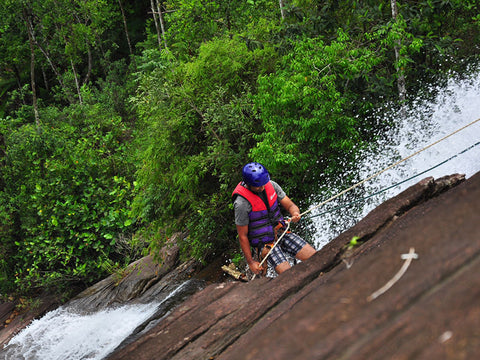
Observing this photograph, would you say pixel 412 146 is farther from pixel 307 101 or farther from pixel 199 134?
pixel 199 134

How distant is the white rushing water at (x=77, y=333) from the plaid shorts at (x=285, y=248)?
14.0 ft

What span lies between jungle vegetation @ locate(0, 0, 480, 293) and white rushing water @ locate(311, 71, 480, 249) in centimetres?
45

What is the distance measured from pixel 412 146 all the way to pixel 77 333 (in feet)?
29.7

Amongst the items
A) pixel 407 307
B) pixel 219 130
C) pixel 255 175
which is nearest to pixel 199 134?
pixel 219 130

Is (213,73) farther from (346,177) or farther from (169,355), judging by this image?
(169,355)

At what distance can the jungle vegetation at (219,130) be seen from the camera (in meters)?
8.34

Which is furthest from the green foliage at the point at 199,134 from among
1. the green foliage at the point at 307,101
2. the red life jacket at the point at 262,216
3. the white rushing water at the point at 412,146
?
the red life jacket at the point at 262,216

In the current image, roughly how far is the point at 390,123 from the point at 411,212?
6.07 m

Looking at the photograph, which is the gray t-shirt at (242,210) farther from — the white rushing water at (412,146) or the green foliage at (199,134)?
the white rushing water at (412,146)

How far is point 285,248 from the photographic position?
5.37m

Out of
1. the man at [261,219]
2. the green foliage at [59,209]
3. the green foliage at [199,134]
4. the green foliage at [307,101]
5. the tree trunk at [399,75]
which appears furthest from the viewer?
the green foliage at [59,209]

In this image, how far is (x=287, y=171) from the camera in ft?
30.3

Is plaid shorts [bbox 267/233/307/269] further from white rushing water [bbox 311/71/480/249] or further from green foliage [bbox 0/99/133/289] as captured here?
green foliage [bbox 0/99/133/289]

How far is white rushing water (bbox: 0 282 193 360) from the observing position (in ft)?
28.3
